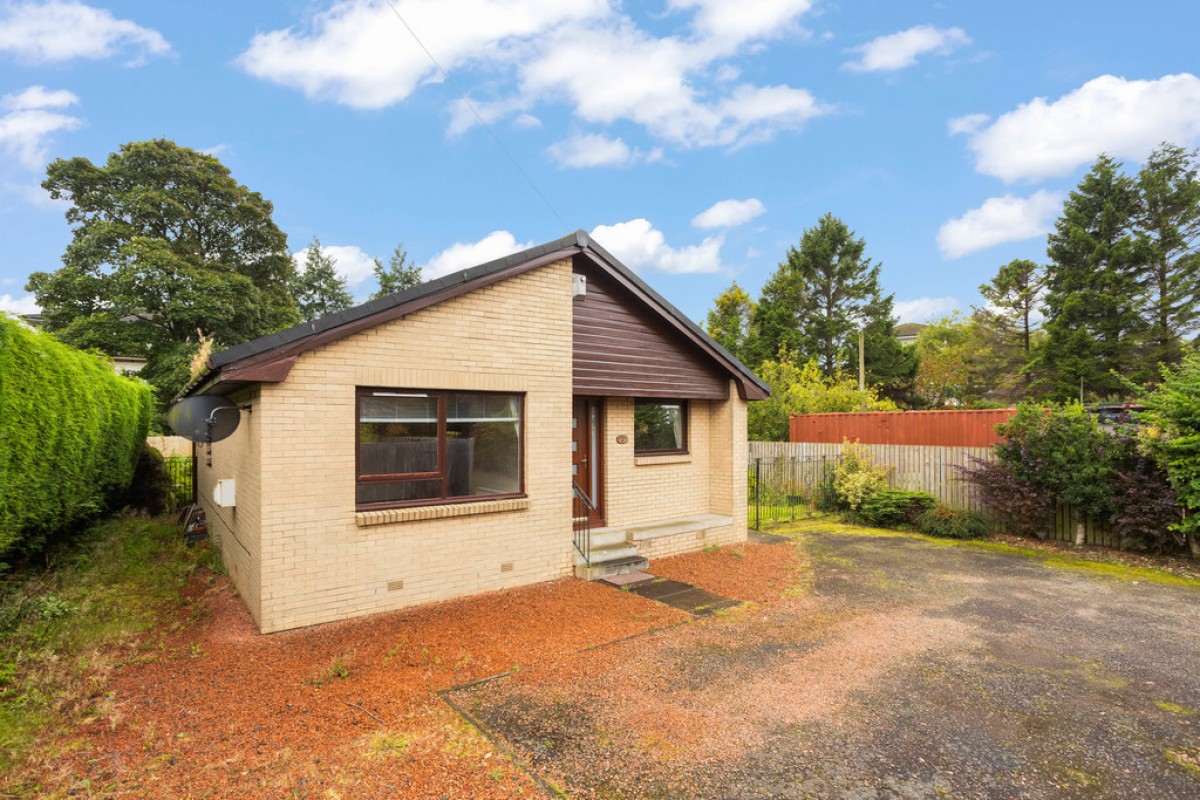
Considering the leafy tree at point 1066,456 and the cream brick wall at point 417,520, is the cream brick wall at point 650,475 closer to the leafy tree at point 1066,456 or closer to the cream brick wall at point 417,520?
the cream brick wall at point 417,520

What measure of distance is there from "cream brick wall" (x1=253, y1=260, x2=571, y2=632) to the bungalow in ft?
0.06

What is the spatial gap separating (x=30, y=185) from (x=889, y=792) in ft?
117

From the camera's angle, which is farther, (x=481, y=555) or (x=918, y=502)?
(x=918, y=502)

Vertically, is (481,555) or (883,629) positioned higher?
(481,555)

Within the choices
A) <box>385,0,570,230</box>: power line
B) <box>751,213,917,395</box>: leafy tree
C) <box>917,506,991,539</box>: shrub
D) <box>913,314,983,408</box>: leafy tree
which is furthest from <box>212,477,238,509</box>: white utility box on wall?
<box>913,314,983,408</box>: leafy tree

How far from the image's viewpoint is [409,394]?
6.87 meters

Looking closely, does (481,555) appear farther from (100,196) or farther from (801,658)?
(100,196)

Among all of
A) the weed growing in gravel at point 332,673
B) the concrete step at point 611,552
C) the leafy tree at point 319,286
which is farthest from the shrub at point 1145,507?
the leafy tree at point 319,286

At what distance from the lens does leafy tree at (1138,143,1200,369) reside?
25531 mm

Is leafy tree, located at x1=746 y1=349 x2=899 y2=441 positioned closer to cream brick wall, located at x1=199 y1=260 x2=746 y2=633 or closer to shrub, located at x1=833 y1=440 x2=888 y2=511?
shrub, located at x1=833 y1=440 x2=888 y2=511

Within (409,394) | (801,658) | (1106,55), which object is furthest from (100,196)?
(1106,55)

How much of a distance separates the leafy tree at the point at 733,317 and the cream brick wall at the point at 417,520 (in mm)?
31608

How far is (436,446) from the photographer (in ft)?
23.1

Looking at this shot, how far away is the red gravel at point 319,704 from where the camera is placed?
343cm
